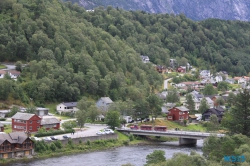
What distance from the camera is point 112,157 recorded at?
61031 millimetres

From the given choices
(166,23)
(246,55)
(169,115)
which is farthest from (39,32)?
(246,55)

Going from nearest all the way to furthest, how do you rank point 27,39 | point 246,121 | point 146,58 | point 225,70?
1. point 246,121
2. point 27,39
3. point 146,58
4. point 225,70

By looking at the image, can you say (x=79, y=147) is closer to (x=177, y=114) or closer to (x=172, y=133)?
(x=172, y=133)

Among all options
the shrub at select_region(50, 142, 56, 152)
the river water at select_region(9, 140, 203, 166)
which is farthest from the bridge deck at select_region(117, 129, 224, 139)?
the shrub at select_region(50, 142, 56, 152)

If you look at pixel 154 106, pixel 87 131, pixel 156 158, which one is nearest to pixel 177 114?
pixel 154 106

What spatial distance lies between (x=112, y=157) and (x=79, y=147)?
518 centimetres

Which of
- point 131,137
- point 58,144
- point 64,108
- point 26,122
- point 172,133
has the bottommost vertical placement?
point 58,144

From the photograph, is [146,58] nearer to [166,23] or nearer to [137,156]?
[166,23]

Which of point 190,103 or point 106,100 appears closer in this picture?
point 106,100

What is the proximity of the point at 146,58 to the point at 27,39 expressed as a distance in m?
39.3

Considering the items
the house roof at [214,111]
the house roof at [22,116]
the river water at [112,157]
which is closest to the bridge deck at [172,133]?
the river water at [112,157]

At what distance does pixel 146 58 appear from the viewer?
13612 centimetres

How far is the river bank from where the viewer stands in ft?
195

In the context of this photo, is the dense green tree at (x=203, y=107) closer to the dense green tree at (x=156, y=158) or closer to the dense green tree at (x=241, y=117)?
the dense green tree at (x=241, y=117)
